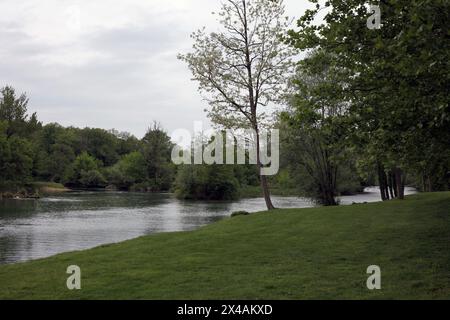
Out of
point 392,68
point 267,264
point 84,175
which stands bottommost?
point 267,264

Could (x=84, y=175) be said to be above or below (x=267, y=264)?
above

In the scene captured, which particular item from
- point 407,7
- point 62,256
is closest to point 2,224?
point 62,256

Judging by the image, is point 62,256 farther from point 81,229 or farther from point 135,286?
point 81,229

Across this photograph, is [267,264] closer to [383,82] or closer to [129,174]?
[383,82]

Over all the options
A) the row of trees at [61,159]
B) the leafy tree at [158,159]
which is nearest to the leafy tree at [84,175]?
the row of trees at [61,159]

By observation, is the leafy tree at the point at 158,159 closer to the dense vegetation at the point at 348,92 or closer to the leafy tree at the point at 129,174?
the leafy tree at the point at 129,174

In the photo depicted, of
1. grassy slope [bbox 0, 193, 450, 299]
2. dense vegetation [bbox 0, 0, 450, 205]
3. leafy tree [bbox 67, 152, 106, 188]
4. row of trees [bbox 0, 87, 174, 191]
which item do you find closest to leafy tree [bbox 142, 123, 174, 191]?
row of trees [bbox 0, 87, 174, 191]

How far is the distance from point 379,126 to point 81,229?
1038 inches

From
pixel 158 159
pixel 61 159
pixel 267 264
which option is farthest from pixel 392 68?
pixel 61 159

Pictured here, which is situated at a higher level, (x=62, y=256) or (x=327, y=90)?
(x=327, y=90)

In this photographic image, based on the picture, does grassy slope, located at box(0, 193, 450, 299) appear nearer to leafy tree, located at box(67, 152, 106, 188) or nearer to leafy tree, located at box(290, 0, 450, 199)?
leafy tree, located at box(290, 0, 450, 199)

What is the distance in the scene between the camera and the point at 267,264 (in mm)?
12359

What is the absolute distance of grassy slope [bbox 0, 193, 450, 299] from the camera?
31.6 feet
